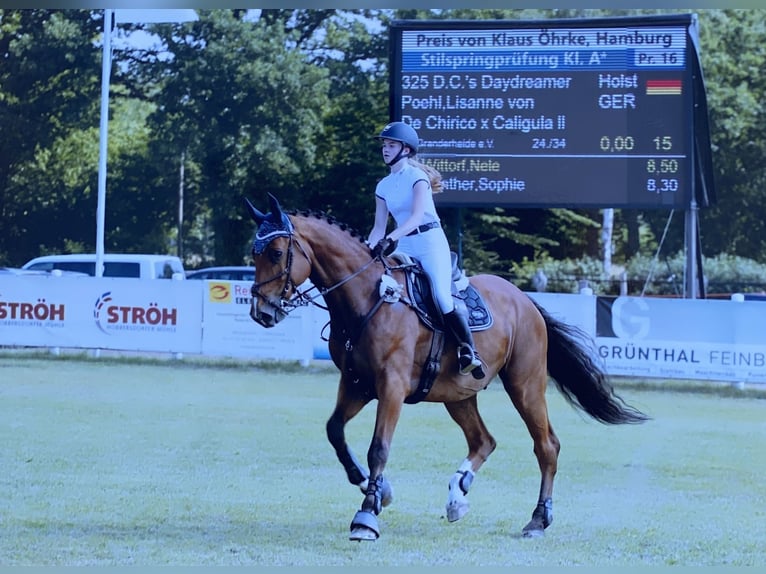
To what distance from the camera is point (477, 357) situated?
6.74 m

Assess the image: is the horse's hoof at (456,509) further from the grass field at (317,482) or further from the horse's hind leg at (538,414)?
the horse's hind leg at (538,414)

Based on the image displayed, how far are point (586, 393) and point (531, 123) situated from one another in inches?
357

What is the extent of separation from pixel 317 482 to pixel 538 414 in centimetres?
222

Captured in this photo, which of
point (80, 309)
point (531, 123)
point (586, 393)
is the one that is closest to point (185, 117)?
point (80, 309)

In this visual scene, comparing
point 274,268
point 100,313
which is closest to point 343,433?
point 274,268

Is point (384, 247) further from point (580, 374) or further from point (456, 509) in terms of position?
point (580, 374)

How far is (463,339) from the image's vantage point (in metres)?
6.70

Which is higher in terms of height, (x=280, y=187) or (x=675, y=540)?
(x=280, y=187)

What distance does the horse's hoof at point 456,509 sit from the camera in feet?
21.7

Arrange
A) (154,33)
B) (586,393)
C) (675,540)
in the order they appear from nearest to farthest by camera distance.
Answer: (675,540) < (586,393) < (154,33)

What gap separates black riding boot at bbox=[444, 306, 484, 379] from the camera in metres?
6.67

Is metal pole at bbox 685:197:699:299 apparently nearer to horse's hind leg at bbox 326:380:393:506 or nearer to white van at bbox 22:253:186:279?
horse's hind leg at bbox 326:380:393:506

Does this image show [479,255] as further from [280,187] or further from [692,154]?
[692,154]

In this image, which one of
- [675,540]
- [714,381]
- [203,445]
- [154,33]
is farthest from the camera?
[154,33]
